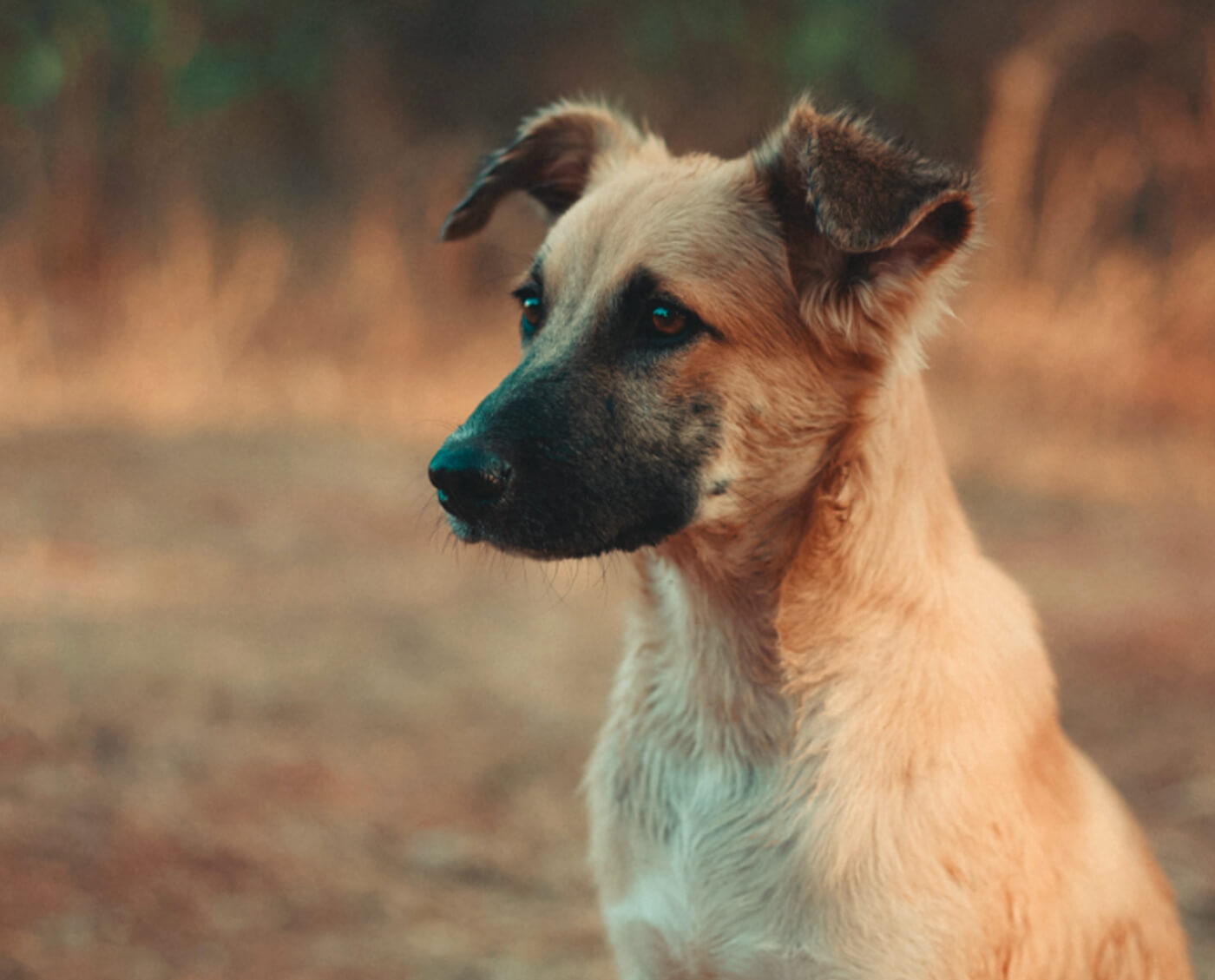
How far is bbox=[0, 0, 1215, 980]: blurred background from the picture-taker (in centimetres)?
432

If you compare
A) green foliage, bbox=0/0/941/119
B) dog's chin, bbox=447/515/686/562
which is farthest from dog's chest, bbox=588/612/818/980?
green foliage, bbox=0/0/941/119

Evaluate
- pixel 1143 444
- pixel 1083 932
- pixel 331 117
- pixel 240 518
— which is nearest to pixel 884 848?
pixel 1083 932

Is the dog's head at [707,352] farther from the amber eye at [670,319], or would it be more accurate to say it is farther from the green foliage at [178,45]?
the green foliage at [178,45]

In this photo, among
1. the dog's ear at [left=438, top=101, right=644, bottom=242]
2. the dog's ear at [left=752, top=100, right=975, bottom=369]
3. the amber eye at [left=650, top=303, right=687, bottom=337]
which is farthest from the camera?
the dog's ear at [left=438, top=101, right=644, bottom=242]

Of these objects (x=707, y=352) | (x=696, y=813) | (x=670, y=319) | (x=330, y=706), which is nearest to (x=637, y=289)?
(x=670, y=319)

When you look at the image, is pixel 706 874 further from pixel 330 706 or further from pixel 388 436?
pixel 388 436

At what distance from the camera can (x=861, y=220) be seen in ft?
7.91

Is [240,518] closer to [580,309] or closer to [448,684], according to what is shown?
[448,684]

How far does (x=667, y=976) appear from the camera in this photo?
2.63 meters

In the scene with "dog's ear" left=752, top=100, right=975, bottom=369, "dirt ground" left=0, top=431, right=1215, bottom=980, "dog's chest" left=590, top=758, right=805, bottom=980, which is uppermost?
"dog's ear" left=752, top=100, right=975, bottom=369

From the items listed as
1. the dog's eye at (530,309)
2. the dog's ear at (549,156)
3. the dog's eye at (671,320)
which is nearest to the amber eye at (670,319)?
the dog's eye at (671,320)

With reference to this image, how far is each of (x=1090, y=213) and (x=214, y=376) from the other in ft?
22.3

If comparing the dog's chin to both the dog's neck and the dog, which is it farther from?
the dog's neck

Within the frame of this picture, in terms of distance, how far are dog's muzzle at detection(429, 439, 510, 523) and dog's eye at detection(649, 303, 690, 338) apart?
49cm
